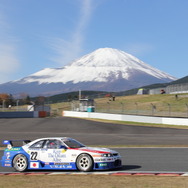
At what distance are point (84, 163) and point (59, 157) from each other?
0.93 meters

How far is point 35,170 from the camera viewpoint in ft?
43.8

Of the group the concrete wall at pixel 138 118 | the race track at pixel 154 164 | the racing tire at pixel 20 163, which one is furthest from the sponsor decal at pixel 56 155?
the concrete wall at pixel 138 118

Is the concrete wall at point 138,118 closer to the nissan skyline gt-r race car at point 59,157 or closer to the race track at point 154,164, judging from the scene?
the race track at point 154,164

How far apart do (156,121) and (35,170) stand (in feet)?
98.3

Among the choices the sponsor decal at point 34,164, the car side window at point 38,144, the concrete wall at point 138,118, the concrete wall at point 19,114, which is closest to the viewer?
the sponsor decal at point 34,164

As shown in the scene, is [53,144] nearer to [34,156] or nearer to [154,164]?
[34,156]

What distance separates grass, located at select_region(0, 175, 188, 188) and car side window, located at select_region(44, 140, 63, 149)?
1564mm

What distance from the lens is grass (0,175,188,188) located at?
9.75m

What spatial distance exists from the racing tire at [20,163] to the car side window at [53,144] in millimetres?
848

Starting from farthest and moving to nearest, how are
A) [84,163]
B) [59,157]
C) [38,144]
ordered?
[38,144] < [59,157] < [84,163]

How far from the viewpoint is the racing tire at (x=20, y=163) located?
13.0 metres

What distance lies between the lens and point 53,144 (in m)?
13.1

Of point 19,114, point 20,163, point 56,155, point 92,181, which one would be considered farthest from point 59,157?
point 19,114

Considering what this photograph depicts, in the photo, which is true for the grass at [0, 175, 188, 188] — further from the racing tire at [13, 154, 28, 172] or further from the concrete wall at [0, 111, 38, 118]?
the concrete wall at [0, 111, 38, 118]
